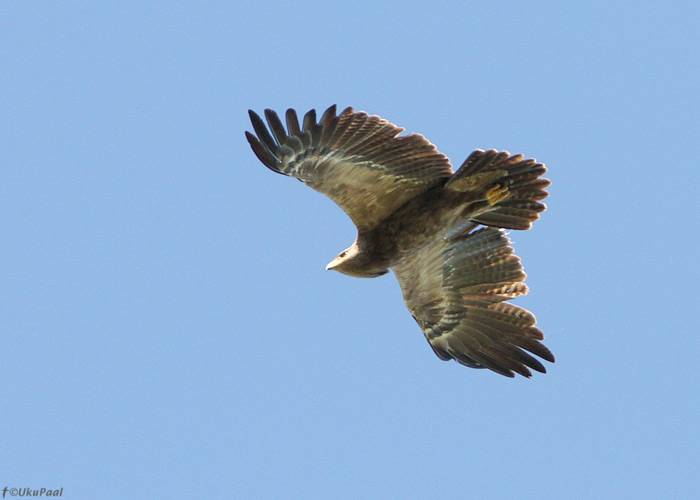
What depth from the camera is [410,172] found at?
31.4 ft

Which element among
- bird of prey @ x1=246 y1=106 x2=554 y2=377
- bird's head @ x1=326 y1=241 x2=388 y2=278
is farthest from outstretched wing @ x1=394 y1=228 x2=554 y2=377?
bird's head @ x1=326 y1=241 x2=388 y2=278

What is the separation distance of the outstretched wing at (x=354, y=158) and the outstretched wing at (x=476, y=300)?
3.29 feet

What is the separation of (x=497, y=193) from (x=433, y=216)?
68 cm

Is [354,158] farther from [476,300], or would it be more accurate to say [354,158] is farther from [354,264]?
[476,300]

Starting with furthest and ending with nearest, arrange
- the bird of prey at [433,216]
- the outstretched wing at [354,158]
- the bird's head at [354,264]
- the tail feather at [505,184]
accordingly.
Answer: the bird's head at [354,264]
the tail feather at [505,184]
the bird of prey at [433,216]
the outstretched wing at [354,158]

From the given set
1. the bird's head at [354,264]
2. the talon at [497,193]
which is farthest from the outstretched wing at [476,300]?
the talon at [497,193]

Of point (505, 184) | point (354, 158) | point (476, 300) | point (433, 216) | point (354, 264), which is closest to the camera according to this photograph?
point (354, 158)

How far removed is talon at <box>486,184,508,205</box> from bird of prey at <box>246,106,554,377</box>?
12 mm

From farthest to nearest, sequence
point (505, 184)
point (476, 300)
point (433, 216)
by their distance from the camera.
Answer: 1. point (476, 300)
2. point (433, 216)
3. point (505, 184)

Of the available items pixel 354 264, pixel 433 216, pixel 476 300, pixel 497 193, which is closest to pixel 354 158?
pixel 433 216

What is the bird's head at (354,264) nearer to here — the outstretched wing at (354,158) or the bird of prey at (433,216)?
the bird of prey at (433,216)

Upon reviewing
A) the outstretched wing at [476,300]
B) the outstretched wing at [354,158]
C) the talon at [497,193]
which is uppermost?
the outstretched wing at [354,158]

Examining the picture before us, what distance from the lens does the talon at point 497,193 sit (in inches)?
380

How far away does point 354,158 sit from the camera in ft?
30.8
